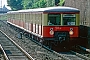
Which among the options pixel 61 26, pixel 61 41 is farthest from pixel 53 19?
pixel 61 41

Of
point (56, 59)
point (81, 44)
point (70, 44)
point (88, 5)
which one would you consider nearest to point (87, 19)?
point (88, 5)

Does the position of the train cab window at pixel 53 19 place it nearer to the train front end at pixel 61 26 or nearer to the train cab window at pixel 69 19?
the train front end at pixel 61 26

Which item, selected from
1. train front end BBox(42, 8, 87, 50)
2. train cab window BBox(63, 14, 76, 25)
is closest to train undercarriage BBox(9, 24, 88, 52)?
train front end BBox(42, 8, 87, 50)

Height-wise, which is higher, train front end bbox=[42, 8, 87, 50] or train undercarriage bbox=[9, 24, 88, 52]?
train front end bbox=[42, 8, 87, 50]

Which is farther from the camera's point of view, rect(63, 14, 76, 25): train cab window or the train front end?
rect(63, 14, 76, 25): train cab window

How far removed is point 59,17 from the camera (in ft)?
59.2

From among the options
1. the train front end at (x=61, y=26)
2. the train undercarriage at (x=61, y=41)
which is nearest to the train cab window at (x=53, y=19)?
the train front end at (x=61, y=26)

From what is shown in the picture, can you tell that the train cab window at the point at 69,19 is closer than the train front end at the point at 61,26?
No

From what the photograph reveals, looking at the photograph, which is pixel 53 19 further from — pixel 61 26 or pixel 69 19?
pixel 69 19

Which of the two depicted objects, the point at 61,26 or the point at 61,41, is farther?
the point at 61,41

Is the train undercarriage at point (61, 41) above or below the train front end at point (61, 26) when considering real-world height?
below

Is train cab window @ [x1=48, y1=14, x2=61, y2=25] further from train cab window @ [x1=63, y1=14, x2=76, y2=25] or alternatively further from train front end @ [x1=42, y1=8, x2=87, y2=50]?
train cab window @ [x1=63, y1=14, x2=76, y2=25]

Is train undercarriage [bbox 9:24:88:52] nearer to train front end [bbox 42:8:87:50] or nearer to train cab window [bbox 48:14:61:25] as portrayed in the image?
train front end [bbox 42:8:87:50]

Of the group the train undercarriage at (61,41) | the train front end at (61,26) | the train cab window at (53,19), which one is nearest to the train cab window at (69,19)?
the train front end at (61,26)
